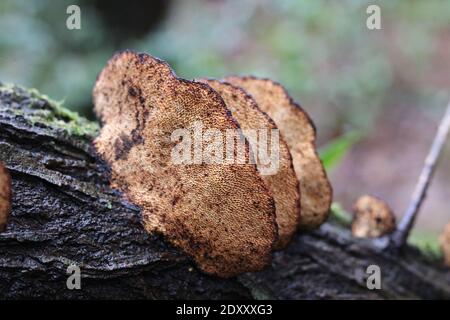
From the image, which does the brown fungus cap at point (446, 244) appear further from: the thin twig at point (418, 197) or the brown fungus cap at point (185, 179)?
the brown fungus cap at point (185, 179)

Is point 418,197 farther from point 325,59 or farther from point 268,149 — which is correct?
point 325,59

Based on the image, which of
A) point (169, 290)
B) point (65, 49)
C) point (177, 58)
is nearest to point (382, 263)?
point (169, 290)

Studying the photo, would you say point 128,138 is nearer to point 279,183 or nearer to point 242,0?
point 279,183

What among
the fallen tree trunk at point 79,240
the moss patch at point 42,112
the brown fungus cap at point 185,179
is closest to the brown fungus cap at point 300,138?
the fallen tree trunk at point 79,240

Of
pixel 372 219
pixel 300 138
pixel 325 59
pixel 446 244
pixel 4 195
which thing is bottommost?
pixel 446 244

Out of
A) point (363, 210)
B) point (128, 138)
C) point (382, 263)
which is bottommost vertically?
point (382, 263)

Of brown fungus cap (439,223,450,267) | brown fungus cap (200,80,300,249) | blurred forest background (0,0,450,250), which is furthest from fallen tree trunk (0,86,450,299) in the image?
blurred forest background (0,0,450,250)

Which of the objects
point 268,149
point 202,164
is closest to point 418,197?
point 268,149
